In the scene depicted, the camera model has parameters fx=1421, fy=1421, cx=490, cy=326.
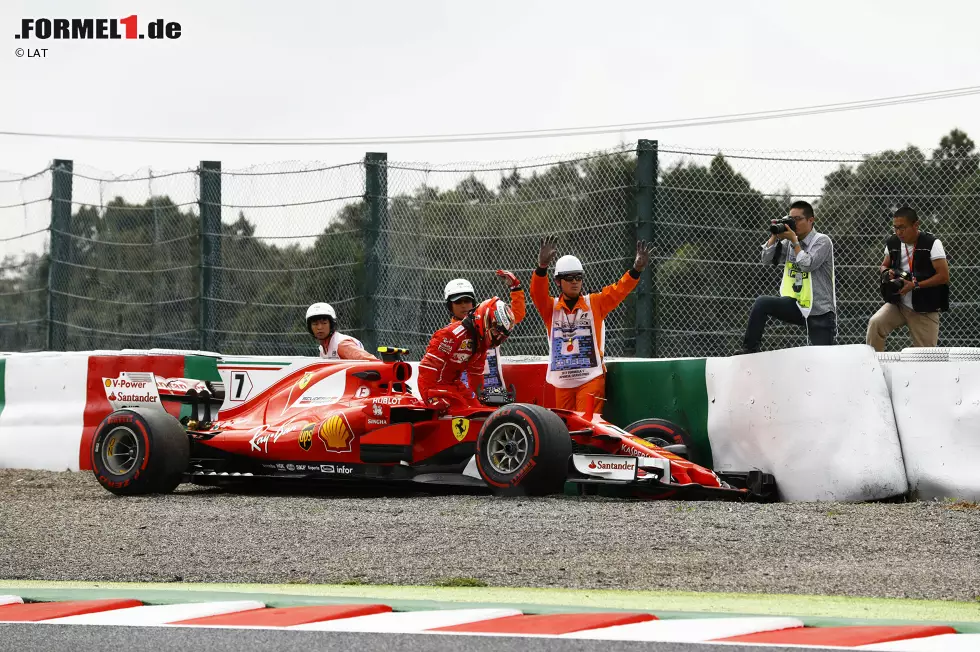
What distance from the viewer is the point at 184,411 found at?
1138cm

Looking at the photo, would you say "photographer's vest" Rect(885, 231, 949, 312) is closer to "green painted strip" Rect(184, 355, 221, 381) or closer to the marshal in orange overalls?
the marshal in orange overalls

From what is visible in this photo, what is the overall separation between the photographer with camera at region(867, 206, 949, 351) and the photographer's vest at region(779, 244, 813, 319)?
24.6 inches

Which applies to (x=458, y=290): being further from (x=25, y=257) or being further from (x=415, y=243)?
(x=25, y=257)

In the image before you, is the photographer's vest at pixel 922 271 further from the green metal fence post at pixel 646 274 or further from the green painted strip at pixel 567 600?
the green painted strip at pixel 567 600

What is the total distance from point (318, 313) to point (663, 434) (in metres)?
3.39

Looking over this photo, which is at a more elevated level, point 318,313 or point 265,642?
point 318,313

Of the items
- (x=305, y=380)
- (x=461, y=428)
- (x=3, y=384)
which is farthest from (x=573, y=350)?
(x=3, y=384)

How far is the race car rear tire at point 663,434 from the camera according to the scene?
9.27 m

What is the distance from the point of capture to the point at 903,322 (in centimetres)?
1008

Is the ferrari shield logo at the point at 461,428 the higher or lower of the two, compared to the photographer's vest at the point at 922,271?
lower

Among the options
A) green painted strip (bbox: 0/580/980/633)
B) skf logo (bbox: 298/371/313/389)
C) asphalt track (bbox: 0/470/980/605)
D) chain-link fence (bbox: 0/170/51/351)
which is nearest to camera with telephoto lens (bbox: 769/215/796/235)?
asphalt track (bbox: 0/470/980/605)

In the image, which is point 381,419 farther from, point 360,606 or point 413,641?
point 413,641

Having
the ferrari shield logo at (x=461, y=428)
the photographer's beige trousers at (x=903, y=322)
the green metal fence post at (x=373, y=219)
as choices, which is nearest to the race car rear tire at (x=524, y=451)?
the ferrari shield logo at (x=461, y=428)

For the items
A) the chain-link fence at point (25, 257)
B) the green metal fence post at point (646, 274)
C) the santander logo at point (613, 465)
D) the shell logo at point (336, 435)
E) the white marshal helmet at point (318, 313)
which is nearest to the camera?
the santander logo at point (613, 465)
